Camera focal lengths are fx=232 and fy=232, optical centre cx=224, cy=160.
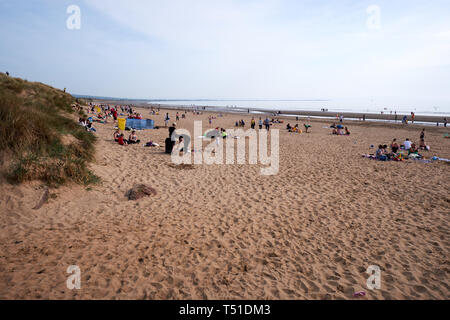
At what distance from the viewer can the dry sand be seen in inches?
147

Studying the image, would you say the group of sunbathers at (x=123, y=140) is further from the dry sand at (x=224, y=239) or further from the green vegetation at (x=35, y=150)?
the green vegetation at (x=35, y=150)

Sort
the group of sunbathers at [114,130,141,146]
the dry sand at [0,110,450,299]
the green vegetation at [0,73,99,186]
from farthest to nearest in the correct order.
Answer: the group of sunbathers at [114,130,141,146], the green vegetation at [0,73,99,186], the dry sand at [0,110,450,299]

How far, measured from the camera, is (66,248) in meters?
4.47

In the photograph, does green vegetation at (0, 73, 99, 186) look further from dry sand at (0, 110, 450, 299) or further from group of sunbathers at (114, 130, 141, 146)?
group of sunbathers at (114, 130, 141, 146)

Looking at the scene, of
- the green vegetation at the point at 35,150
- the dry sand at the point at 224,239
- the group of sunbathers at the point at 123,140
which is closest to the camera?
the dry sand at the point at 224,239

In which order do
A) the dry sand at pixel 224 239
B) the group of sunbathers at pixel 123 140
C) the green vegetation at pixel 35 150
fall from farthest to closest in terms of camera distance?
1. the group of sunbathers at pixel 123 140
2. the green vegetation at pixel 35 150
3. the dry sand at pixel 224 239

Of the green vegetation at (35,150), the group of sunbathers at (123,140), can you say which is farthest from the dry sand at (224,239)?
the group of sunbathers at (123,140)

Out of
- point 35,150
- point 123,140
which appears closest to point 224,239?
point 35,150

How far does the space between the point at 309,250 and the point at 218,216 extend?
7.84 feet

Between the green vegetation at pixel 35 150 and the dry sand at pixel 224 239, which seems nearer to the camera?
the dry sand at pixel 224 239

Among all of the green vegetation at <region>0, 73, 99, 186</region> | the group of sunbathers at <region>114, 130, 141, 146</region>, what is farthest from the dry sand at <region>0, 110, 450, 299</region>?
the group of sunbathers at <region>114, 130, 141, 146</region>

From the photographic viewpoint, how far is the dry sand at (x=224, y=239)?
373 centimetres

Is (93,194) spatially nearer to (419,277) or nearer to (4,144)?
(4,144)
